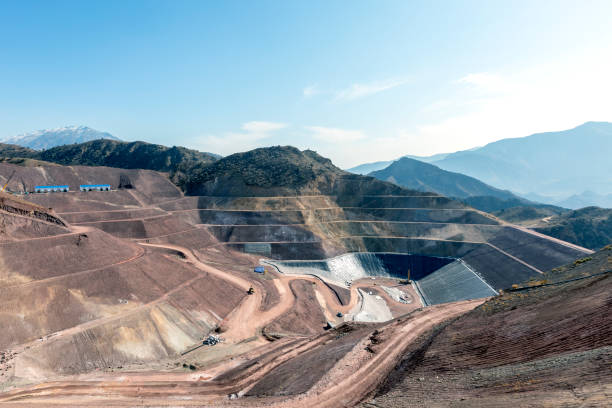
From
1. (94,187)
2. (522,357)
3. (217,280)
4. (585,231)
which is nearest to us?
(522,357)

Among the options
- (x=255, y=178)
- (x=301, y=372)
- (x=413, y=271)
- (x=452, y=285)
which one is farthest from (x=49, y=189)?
(x=452, y=285)

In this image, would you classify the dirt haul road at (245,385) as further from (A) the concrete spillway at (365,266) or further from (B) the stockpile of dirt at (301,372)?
(A) the concrete spillway at (365,266)

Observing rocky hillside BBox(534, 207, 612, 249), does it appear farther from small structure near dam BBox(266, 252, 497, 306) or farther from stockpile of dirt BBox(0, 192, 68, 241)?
stockpile of dirt BBox(0, 192, 68, 241)

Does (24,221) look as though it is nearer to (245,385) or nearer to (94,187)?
(245,385)

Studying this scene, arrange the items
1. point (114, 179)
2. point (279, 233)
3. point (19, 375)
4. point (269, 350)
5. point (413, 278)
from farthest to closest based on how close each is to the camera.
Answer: point (114, 179) < point (279, 233) < point (413, 278) < point (269, 350) < point (19, 375)

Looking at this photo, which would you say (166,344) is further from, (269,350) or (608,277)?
(608,277)

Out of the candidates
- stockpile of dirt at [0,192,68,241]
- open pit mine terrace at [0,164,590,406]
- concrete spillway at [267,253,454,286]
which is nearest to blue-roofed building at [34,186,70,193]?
open pit mine terrace at [0,164,590,406]

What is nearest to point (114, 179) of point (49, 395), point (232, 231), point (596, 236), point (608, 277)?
point (232, 231)
